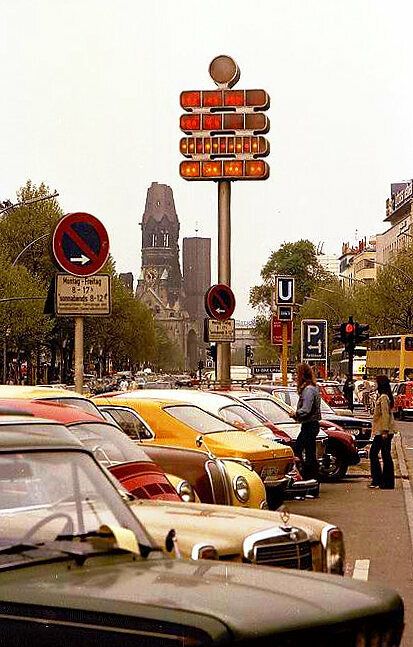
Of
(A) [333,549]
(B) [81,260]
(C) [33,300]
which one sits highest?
(C) [33,300]

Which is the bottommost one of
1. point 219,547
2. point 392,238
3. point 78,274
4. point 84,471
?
point 219,547

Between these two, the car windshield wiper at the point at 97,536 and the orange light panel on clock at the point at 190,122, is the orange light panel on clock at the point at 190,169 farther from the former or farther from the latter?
the car windshield wiper at the point at 97,536

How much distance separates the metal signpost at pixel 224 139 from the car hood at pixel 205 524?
28821 mm

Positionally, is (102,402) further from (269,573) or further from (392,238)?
(392,238)

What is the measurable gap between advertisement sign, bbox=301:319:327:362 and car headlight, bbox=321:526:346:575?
3562 cm

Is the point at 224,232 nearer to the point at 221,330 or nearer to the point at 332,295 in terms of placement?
the point at 221,330

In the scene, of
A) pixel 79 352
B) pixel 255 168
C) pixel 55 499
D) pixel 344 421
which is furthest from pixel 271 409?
pixel 55 499

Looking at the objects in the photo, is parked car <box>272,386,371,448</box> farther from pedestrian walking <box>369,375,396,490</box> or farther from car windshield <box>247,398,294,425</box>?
pedestrian walking <box>369,375,396,490</box>

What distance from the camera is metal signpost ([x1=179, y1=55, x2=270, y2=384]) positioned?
37375mm

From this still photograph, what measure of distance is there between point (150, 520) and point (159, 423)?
836 cm

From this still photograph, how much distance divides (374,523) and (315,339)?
1097 inches

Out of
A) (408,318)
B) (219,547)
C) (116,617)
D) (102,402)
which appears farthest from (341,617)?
(408,318)

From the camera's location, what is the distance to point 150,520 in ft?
26.1

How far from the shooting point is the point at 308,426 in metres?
21.7
